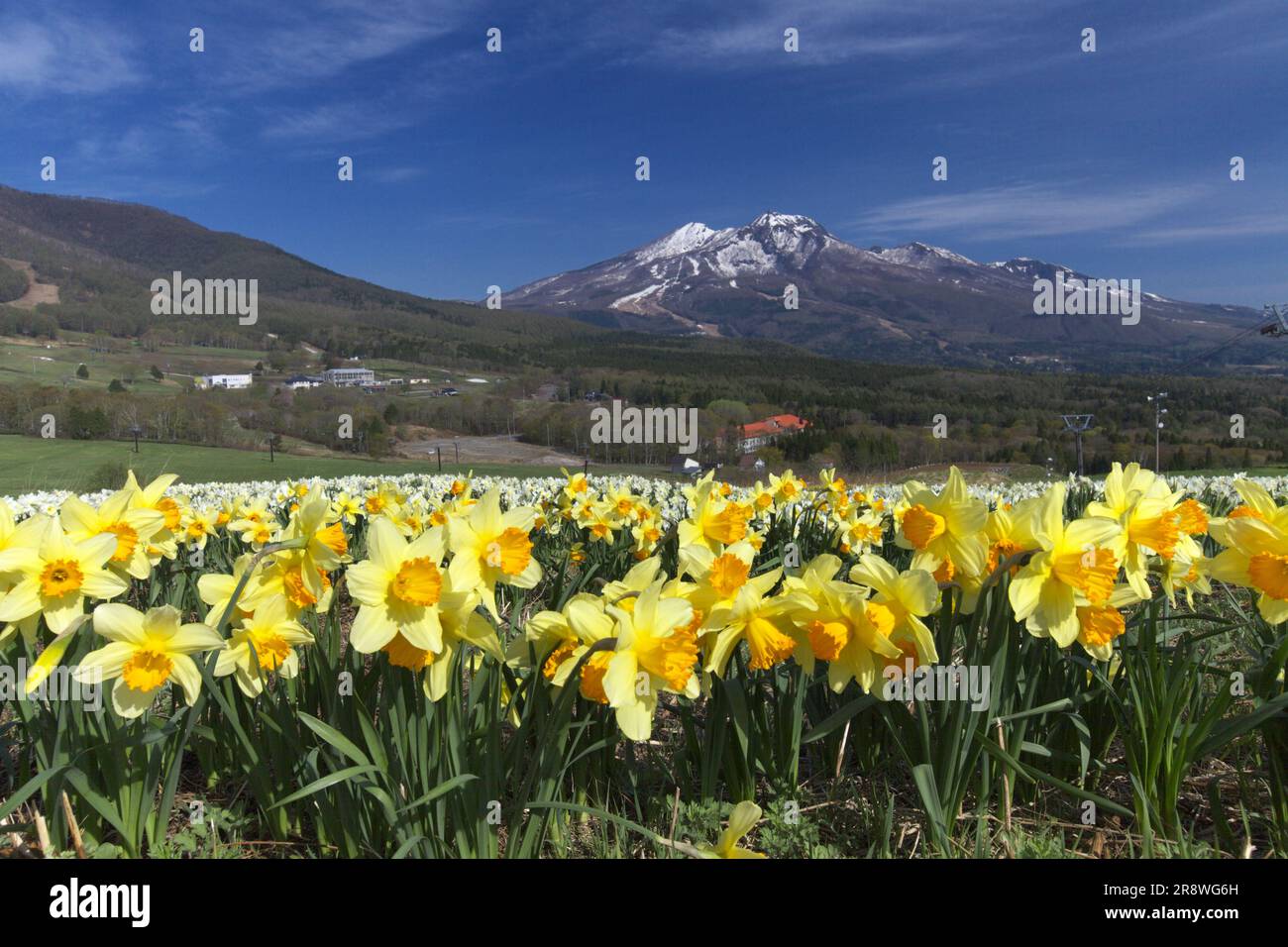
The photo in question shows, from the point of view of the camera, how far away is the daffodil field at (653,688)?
1.76 meters

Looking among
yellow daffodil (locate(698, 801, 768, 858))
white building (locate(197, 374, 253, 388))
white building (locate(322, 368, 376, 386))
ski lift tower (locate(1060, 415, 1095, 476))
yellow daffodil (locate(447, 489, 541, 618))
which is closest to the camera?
yellow daffodil (locate(698, 801, 768, 858))

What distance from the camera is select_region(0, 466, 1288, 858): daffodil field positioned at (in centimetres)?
176

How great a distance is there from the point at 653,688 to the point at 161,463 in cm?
1942

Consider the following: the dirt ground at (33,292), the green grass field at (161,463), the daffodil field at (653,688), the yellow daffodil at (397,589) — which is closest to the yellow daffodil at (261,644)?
the daffodil field at (653,688)

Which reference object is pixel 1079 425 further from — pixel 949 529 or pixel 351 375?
pixel 351 375

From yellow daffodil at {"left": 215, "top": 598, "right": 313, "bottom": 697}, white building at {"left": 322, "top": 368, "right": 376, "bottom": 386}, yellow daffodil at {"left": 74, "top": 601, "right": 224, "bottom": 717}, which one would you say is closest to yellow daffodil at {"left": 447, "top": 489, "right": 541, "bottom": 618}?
yellow daffodil at {"left": 215, "top": 598, "right": 313, "bottom": 697}

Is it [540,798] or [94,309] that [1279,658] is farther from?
[94,309]

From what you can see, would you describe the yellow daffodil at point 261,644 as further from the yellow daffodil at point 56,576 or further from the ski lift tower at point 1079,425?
the ski lift tower at point 1079,425

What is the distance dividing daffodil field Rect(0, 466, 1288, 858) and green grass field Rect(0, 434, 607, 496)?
14.3 metres

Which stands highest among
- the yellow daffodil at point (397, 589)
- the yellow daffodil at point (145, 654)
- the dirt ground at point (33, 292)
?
the dirt ground at point (33, 292)

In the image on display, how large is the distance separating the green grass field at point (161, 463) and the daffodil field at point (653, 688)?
14.3 m

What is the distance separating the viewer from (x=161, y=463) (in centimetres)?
1752

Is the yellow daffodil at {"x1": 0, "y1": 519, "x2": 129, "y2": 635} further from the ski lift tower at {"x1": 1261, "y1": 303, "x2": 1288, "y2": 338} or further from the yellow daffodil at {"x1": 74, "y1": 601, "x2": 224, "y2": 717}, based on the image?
the ski lift tower at {"x1": 1261, "y1": 303, "x2": 1288, "y2": 338}

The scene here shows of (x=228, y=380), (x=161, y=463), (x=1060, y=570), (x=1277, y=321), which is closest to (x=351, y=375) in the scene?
(x=228, y=380)
